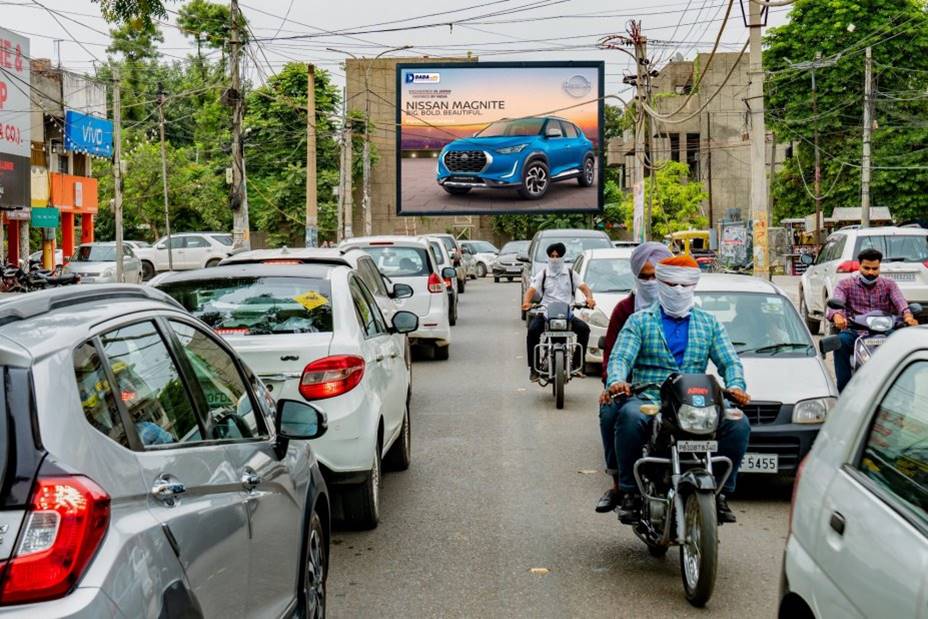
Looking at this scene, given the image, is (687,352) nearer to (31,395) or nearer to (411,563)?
(411,563)

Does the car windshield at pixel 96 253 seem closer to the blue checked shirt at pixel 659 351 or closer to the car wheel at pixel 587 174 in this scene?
the car wheel at pixel 587 174

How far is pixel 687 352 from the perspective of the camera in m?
6.67

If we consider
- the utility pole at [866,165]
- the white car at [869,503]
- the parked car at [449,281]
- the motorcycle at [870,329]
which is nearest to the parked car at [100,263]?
the parked car at [449,281]

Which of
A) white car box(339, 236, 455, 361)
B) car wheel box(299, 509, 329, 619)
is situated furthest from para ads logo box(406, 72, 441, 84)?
car wheel box(299, 509, 329, 619)

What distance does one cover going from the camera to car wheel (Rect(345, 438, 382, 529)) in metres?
7.60

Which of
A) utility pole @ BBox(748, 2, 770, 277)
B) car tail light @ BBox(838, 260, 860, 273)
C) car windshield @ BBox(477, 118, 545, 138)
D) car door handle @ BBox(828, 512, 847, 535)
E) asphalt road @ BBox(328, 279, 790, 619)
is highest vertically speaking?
car windshield @ BBox(477, 118, 545, 138)

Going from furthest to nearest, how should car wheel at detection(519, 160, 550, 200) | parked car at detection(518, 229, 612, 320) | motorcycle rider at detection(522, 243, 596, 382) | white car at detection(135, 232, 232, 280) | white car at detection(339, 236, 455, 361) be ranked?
white car at detection(135, 232, 232, 280)
car wheel at detection(519, 160, 550, 200)
parked car at detection(518, 229, 612, 320)
white car at detection(339, 236, 455, 361)
motorcycle rider at detection(522, 243, 596, 382)

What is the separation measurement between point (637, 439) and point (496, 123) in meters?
40.5

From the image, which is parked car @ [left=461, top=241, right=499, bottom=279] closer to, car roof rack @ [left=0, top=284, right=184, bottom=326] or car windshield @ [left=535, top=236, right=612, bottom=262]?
car windshield @ [left=535, top=236, right=612, bottom=262]

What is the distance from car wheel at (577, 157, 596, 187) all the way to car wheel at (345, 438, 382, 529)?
40412mm

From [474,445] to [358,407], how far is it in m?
3.70

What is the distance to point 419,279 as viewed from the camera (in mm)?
18406

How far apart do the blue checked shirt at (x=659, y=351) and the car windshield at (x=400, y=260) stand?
11.9 meters

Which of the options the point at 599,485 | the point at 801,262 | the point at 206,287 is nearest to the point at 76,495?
the point at 206,287
